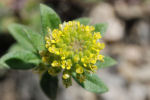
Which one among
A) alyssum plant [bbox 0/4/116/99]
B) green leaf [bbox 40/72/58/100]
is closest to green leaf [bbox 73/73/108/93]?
alyssum plant [bbox 0/4/116/99]

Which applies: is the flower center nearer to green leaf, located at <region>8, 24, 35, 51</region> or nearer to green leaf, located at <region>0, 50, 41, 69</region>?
green leaf, located at <region>0, 50, 41, 69</region>

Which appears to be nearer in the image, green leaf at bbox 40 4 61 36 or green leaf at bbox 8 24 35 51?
green leaf at bbox 40 4 61 36

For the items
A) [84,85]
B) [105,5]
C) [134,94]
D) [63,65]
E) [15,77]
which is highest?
[105,5]

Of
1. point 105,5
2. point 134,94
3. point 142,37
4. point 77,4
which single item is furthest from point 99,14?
point 134,94

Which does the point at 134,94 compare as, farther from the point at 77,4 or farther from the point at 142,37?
the point at 77,4

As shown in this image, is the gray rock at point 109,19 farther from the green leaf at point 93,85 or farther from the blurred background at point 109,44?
the green leaf at point 93,85

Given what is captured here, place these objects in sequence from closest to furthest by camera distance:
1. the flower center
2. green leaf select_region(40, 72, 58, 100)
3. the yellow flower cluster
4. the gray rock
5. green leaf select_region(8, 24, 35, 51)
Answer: the yellow flower cluster → the flower center → green leaf select_region(40, 72, 58, 100) → green leaf select_region(8, 24, 35, 51) → the gray rock

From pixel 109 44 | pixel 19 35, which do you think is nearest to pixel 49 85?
pixel 19 35
